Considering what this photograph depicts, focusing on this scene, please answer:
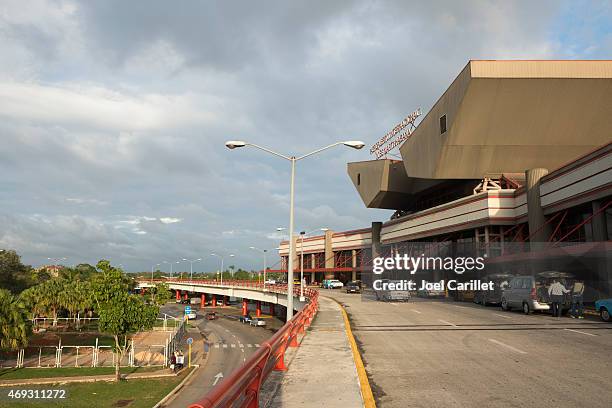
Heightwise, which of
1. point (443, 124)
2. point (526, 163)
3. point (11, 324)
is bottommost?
point (11, 324)

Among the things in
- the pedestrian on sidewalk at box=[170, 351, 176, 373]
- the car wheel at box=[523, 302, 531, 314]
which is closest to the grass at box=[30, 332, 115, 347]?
the pedestrian on sidewalk at box=[170, 351, 176, 373]

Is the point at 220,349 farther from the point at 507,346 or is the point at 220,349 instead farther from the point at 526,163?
the point at 507,346

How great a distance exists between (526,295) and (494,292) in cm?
941

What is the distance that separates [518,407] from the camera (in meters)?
7.25

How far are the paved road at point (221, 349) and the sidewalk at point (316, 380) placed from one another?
15.5 meters

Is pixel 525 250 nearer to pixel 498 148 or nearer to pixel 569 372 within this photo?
pixel 498 148

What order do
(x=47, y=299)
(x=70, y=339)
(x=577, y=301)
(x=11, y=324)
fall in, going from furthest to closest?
(x=47, y=299)
(x=70, y=339)
(x=11, y=324)
(x=577, y=301)

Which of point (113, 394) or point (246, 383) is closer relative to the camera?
point (246, 383)

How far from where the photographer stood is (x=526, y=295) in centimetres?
2731

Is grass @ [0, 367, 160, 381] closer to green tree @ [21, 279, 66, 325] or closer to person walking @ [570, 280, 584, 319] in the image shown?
green tree @ [21, 279, 66, 325]

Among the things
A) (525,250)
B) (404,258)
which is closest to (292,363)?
(525,250)

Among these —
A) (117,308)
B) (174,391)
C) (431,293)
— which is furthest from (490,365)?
(431,293)

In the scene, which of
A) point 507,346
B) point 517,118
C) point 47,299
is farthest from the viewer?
point 47,299

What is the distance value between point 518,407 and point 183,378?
39200 millimetres
